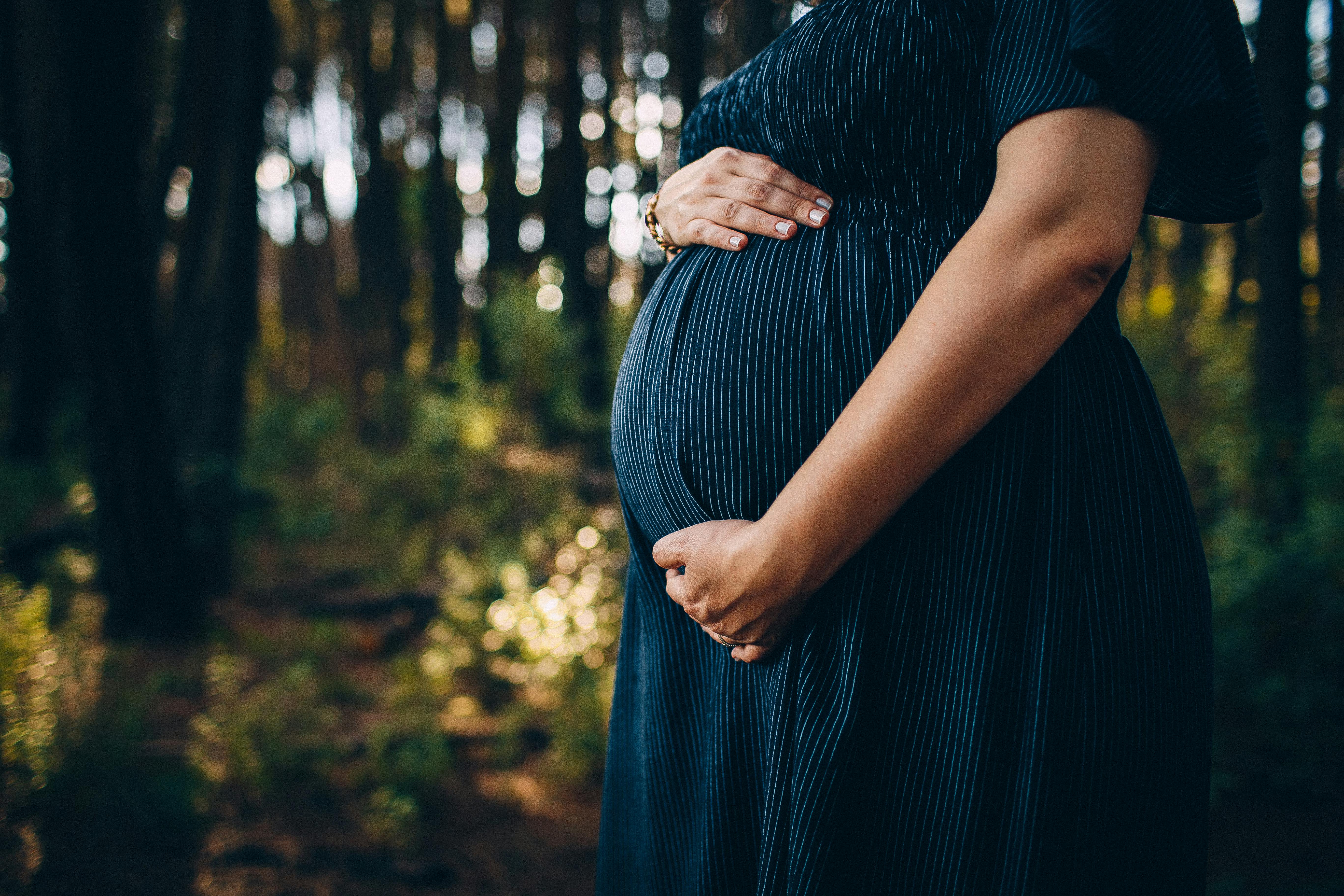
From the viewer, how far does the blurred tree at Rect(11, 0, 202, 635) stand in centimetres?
401

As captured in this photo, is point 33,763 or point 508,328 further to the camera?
point 508,328

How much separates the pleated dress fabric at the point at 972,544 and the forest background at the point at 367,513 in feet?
2.59

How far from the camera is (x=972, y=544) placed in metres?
0.70

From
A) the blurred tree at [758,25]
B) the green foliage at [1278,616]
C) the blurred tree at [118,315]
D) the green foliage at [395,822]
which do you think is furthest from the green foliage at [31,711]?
the green foliage at [1278,616]

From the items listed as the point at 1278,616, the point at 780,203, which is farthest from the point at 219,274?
the point at 1278,616

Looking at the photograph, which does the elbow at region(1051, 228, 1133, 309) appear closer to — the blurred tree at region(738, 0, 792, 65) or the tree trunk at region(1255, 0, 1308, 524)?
the blurred tree at region(738, 0, 792, 65)

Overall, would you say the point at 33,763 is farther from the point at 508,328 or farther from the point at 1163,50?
the point at 508,328

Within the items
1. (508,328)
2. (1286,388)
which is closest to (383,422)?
(508,328)

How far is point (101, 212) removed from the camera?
407 centimetres

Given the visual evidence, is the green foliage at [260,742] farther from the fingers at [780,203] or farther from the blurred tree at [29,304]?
the blurred tree at [29,304]

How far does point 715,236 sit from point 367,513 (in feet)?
25.1

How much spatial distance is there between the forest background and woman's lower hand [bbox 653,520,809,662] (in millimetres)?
904

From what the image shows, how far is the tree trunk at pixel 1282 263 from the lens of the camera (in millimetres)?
4031

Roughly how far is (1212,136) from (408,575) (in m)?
6.14
